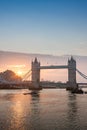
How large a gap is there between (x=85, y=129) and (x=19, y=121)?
9884 millimetres

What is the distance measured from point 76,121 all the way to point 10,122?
9.05 metres

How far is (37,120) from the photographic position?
39.7 m

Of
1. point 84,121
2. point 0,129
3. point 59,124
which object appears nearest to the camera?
point 0,129

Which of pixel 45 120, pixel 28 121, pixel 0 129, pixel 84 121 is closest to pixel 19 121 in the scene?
pixel 28 121

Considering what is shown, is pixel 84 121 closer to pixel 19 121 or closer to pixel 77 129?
pixel 77 129

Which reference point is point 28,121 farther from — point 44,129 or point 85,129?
point 85,129

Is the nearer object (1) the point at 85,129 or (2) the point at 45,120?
(1) the point at 85,129

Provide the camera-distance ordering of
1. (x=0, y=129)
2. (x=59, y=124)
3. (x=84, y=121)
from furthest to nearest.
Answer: (x=84, y=121), (x=59, y=124), (x=0, y=129)

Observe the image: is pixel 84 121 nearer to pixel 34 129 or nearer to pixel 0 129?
pixel 34 129

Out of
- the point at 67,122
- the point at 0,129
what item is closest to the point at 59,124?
the point at 67,122

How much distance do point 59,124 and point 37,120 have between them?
4508mm

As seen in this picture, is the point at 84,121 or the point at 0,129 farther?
the point at 84,121

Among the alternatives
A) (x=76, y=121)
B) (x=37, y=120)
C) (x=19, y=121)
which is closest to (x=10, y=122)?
(x=19, y=121)

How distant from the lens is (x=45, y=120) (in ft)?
130
